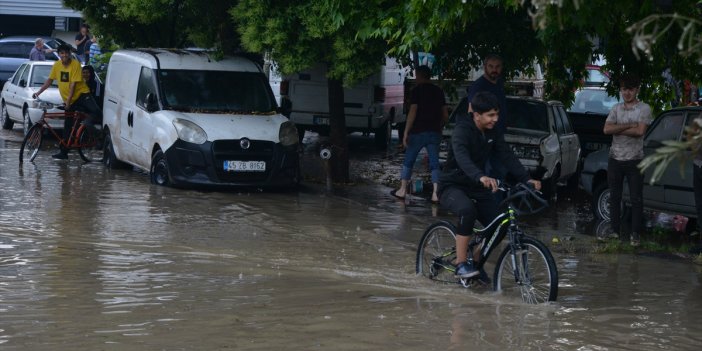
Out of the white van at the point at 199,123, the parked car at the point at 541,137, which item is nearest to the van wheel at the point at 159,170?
the white van at the point at 199,123

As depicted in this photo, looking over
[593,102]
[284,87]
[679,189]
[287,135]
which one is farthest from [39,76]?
[679,189]

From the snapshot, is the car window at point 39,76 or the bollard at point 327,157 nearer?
the bollard at point 327,157

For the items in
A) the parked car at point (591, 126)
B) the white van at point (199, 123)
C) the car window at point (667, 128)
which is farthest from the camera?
the parked car at point (591, 126)

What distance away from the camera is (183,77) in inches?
653

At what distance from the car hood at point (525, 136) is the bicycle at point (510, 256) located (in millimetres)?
7362

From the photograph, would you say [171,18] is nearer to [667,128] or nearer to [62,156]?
[62,156]

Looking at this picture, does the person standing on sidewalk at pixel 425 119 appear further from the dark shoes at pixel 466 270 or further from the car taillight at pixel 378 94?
the car taillight at pixel 378 94

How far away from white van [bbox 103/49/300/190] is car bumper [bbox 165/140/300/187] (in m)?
0.01

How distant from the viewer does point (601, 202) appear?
15164 millimetres

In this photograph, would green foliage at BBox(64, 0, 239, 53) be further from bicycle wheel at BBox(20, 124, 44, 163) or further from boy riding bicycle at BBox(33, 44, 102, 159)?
bicycle wheel at BBox(20, 124, 44, 163)

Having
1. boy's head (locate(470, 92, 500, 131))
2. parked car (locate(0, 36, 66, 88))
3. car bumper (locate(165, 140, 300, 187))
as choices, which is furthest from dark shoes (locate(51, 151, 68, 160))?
parked car (locate(0, 36, 66, 88))

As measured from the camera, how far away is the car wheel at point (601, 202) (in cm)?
1509

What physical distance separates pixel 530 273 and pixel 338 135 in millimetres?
9172

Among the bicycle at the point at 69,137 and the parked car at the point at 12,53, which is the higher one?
the parked car at the point at 12,53
